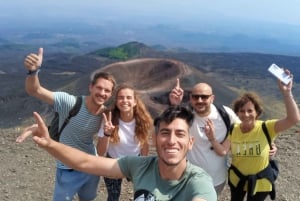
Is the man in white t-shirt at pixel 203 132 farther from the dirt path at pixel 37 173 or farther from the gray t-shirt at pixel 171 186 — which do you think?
the dirt path at pixel 37 173

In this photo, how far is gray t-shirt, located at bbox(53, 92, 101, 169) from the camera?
168 inches

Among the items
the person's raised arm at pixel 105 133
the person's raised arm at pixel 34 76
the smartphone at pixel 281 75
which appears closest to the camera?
the smartphone at pixel 281 75

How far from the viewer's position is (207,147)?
412 cm

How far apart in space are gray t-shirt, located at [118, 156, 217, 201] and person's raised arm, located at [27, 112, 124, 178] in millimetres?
237

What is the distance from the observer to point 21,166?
26.4 ft

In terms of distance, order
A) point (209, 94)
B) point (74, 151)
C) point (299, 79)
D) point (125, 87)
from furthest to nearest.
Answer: point (299, 79), point (125, 87), point (209, 94), point (74, 151)

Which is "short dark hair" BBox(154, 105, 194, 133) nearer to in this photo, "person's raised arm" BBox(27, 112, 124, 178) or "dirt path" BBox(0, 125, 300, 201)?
"person's raised arm" BBox(27, 112, 124, 178)

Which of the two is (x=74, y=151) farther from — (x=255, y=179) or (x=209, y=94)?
(x=255, y=179)

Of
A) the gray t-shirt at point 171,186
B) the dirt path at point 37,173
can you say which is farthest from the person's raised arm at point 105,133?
the dirt path at point 37,173

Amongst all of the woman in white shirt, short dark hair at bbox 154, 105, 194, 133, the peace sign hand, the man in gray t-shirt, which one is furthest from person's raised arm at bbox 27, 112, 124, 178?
the woman in white shirt

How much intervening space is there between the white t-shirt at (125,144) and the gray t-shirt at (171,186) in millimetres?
1385

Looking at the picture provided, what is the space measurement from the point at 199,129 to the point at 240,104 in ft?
1.64

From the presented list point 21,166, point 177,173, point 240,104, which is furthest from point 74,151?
point 21,166

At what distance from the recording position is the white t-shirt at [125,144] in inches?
170
